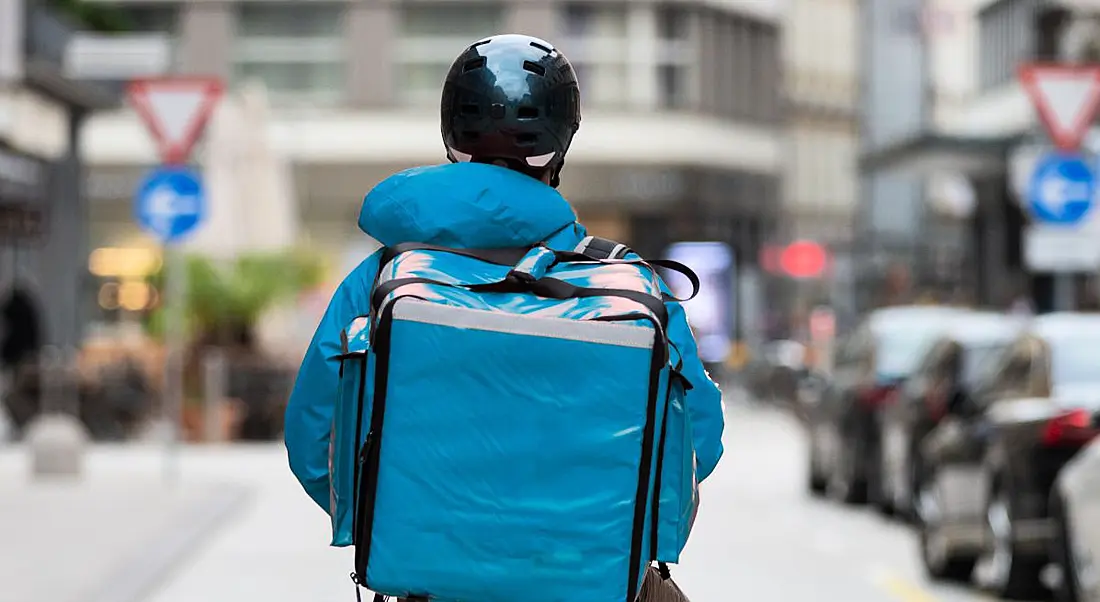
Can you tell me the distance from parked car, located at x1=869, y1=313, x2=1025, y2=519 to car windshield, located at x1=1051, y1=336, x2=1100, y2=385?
7.55 feet

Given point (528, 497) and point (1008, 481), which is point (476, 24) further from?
point (528, 497)

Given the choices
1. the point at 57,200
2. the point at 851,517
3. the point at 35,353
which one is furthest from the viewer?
the point at 57,200

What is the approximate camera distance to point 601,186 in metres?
59.1

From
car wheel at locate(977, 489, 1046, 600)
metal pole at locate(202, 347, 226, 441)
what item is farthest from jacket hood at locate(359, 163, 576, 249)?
metal pole at locate(202, 347, 226, 441)

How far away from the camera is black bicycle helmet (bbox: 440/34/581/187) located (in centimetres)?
462

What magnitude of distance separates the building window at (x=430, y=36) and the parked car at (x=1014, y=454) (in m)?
43.0

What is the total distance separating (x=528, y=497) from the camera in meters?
4.21

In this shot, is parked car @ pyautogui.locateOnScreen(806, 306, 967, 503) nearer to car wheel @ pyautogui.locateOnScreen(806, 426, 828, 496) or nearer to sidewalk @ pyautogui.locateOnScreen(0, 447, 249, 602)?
car wheel @ pyautogui.locateOnScreen(806, 426, 828, 496)

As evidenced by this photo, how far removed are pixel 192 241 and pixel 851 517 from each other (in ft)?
46.2

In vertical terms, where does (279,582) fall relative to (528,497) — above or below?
below

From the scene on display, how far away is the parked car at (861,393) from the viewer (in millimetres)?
21328

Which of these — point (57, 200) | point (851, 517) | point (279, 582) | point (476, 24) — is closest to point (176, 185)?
point (851, 517)

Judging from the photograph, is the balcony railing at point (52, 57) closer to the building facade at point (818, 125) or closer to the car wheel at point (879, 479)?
the car wheel at point (879, 479)

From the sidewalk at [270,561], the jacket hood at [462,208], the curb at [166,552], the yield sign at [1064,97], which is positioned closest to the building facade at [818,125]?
the yield sign at [1064,97]
